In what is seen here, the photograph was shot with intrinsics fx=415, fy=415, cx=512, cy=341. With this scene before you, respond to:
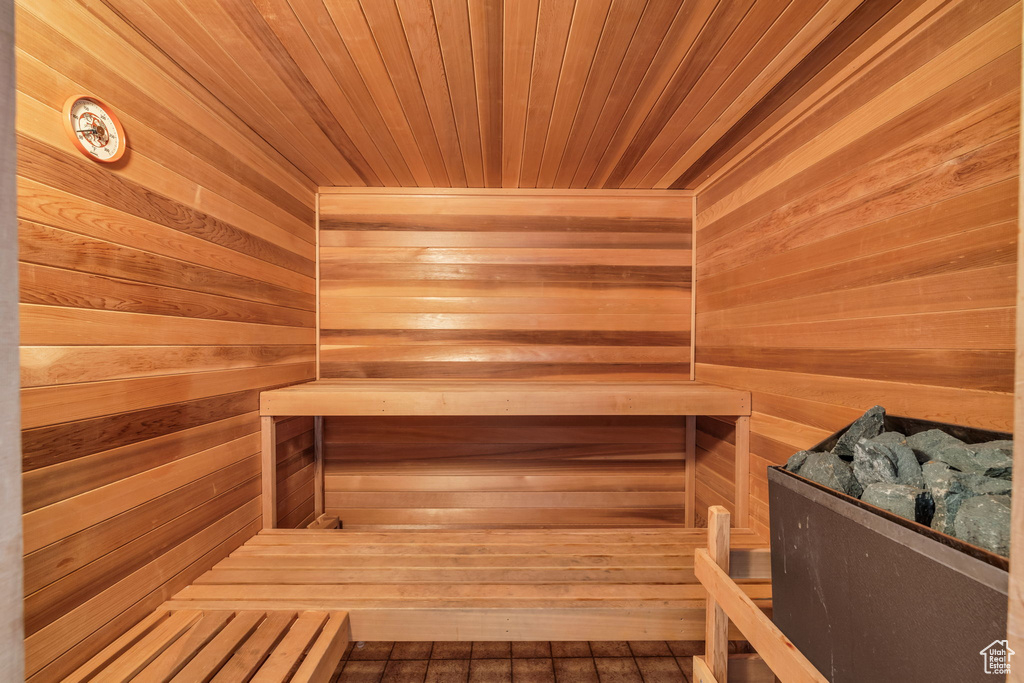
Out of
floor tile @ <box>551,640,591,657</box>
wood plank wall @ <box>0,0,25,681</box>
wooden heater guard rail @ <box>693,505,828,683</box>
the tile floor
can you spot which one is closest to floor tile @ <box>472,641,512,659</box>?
the tile floor

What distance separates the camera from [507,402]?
2.08m

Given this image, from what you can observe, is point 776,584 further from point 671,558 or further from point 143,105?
point 143,105

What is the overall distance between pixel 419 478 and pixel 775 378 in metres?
2.16

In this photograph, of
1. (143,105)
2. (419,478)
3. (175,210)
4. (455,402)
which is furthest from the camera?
(419,478)

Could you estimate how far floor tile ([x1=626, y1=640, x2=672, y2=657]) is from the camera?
6.56ft

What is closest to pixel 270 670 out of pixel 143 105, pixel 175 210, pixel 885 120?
pixel 175 210

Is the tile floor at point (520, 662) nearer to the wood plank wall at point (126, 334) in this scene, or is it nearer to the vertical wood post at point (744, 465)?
the vertical wood post at point (744, 465)

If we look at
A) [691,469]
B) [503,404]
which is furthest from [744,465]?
[503,404]

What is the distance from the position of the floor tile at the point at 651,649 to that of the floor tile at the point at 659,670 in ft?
0.09

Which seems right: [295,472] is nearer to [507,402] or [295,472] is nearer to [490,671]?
[507,402]

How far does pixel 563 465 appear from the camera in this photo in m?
2.80

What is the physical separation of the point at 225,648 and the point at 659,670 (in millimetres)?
1765

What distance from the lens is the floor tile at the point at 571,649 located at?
198 centimetres

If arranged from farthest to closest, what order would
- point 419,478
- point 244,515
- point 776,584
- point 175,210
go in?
point 419,478 < point 244,515 < point 175,210 < point 776,584
